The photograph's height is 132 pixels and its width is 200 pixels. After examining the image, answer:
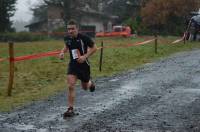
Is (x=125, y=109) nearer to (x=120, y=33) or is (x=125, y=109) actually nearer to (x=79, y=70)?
(x=79, y=70)

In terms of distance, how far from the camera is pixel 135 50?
87.2 ft

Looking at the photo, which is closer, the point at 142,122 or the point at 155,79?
the point at 142,122

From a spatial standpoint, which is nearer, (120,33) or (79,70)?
(79,70)

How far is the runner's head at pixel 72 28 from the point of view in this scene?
31.2ft

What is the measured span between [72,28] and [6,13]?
5071 centimetres

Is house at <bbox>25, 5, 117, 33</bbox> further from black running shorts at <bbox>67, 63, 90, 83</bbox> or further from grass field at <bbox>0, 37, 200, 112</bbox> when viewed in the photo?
black running shorts at <bbox>67, 63, 90, 83</bbox>

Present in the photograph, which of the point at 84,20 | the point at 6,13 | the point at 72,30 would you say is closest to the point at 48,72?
the point at 72,30

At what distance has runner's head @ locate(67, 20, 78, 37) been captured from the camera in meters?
9.51

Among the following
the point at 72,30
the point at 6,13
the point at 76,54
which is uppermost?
the point at 72,30

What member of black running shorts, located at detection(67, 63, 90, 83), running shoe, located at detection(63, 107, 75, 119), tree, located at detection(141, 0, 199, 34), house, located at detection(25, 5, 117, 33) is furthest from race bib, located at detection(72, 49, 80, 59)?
house, located at detection(25, 5, 117, 33)

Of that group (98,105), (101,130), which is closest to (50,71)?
(98,105)

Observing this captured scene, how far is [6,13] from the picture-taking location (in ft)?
193

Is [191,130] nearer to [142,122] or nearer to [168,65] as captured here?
[142,122]

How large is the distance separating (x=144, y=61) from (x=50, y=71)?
15.1 feet
